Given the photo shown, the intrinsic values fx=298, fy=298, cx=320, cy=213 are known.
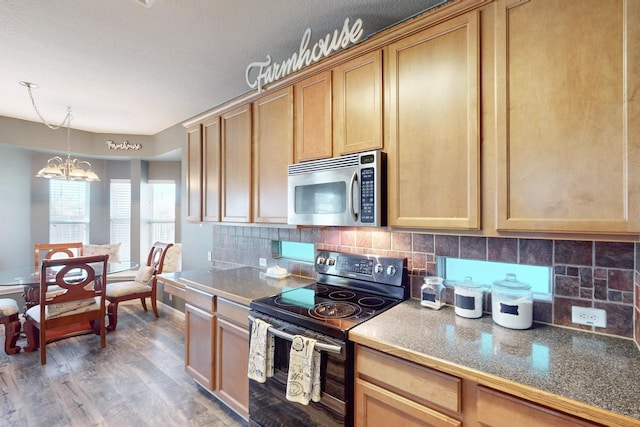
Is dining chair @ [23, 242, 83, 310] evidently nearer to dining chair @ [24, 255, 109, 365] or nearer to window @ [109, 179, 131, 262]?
dining chair @ [24, 255, 109, 365]

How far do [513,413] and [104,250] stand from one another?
4.96 metres

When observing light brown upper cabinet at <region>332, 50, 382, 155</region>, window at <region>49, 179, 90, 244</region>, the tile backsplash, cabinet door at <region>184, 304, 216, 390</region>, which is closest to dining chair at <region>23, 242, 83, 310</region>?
window at <region>49, 179, 90, 244</region>

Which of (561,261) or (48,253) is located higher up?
(561,261)

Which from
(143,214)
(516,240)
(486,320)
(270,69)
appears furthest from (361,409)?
(143,214)

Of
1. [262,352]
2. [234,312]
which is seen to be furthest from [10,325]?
[262,352]

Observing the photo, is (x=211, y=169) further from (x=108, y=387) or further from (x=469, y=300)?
(x=469, y=300)

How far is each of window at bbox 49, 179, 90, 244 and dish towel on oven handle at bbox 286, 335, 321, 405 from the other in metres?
4.84

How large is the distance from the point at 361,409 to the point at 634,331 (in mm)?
1155

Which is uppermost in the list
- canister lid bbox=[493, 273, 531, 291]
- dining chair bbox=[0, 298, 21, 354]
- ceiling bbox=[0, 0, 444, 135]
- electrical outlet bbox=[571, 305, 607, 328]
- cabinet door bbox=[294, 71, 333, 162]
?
ceiling bbox=[0, 0, 444, 135]

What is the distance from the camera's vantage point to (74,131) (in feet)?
13.9

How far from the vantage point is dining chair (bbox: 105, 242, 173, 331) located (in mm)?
3695

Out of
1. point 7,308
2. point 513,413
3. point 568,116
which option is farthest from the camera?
point 7,308

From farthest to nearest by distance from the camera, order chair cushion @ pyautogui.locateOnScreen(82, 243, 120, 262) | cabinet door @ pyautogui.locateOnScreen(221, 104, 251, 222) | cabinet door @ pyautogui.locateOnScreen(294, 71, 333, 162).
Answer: chair cushion @ pyautogui.locateOnScreen(82, 243, 120, 262), cabinet door @ pyautogui.locateOnScreen(221, 104, 251, 222), cabinet door @ pyautogui.locateOnScreen(294, 71, 333, 162)

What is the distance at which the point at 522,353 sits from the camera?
1.11m
